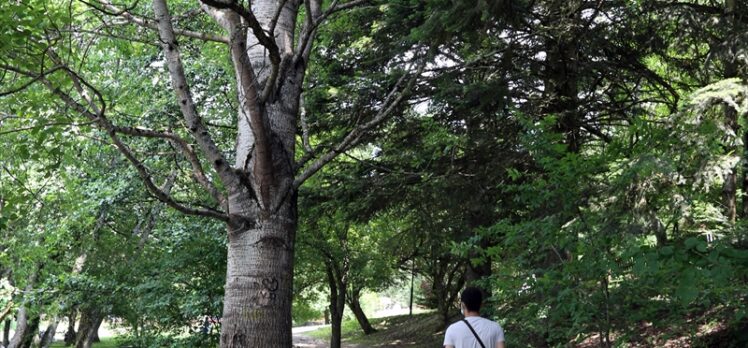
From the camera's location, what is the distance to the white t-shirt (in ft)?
12.1

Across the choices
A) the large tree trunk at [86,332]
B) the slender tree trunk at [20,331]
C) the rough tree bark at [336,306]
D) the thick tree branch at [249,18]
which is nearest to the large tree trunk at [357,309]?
the rough tree bark at [336,306]

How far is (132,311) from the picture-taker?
11.1 m

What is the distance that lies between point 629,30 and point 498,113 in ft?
7.59

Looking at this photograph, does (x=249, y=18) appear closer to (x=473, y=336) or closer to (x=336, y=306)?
(x=473, y=336)

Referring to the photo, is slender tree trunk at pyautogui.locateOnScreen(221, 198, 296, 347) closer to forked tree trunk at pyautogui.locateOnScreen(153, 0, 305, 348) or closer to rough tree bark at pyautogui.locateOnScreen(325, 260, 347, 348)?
forked tree trunk at pyautogui.locateOnScreen(153, 0, 305, 348)

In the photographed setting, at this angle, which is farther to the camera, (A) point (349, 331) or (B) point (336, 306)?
(A) point (349, 331)

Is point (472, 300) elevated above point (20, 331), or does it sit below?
above

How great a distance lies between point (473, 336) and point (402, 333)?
77.9 ft

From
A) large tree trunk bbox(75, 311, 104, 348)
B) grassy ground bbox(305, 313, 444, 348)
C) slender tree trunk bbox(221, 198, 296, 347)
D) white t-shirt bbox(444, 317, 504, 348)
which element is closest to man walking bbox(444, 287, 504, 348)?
white t-shirt bbox(444, 317, 504, 348)

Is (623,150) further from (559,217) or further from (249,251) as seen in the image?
(249,251)

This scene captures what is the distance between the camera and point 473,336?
3.71 m

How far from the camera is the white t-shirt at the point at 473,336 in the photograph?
370 centimetres

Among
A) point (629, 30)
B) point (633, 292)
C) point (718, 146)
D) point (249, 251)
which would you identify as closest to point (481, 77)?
point (629, 30)

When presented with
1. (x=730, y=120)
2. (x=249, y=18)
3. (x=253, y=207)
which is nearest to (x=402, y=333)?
(x=730, y=120)
